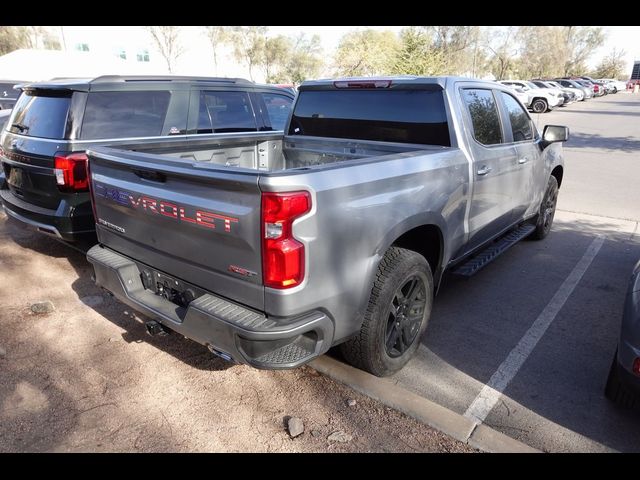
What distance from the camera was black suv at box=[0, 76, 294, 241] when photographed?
14.1 feet

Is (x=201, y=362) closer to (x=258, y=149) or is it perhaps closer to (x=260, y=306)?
(x=260, y=306)

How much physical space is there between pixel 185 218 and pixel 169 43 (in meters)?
52.5

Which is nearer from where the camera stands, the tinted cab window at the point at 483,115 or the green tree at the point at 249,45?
the tinted cab window at the point at 483,115

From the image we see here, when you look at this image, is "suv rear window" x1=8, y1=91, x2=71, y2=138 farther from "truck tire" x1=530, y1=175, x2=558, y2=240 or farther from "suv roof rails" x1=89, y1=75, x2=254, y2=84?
"truck tire" x1=530, y1=175, x2=558, y2=240

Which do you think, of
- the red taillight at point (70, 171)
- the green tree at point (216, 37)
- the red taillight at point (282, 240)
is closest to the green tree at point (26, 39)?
the green tree at point (216, 37)

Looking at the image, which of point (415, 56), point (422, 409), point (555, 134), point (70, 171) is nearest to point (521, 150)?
point (555, 134)

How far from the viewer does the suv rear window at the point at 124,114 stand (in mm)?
4488

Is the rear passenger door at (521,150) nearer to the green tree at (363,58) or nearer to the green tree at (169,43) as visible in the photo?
the green tree at (363,58)

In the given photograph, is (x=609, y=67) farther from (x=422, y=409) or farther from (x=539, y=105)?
(x=422, y=409)

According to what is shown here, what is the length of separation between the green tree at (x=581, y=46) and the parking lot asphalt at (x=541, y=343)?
8144cm

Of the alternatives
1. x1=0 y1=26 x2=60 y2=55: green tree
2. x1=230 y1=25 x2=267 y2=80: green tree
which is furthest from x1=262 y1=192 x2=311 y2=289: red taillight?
x1=0 y1=26 x2=60 y2=55: green tree

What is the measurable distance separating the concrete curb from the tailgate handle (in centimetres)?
161

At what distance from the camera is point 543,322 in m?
3.85
